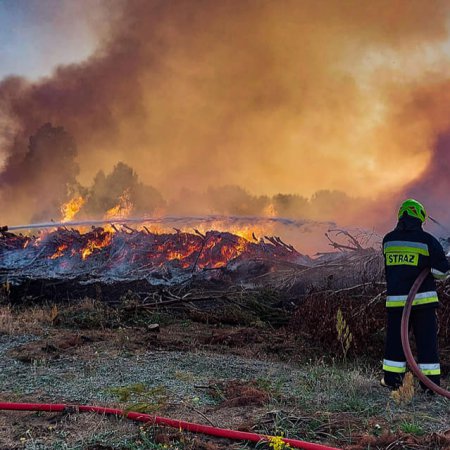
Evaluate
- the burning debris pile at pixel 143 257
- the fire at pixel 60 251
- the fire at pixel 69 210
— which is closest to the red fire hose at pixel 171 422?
the burning debris pile at pixel 143 257

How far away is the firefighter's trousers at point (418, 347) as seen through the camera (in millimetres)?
5008

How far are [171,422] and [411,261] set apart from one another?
116 inches

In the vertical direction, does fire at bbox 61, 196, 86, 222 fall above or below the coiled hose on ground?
above

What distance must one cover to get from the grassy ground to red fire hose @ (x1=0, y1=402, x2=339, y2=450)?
5cm

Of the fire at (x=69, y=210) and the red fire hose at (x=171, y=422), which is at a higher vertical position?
the fire at (x=69, y=210)

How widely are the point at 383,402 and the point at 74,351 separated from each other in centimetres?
379

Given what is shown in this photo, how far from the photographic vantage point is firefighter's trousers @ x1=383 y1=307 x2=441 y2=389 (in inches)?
197

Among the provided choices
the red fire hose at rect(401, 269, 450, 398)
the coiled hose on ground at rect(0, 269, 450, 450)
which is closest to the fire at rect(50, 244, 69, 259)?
the coiled hose on ground at rect(0, 269, 450, 450)

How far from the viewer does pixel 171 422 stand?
11.4ft

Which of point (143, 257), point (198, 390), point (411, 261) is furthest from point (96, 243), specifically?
point (411, 261)

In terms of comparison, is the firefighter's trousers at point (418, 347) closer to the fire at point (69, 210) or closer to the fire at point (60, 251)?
the fire at point (60, 251)

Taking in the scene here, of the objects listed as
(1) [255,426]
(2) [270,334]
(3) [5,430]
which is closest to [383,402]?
(1) [255,426]

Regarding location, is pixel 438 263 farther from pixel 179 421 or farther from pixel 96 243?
pixel 96 243

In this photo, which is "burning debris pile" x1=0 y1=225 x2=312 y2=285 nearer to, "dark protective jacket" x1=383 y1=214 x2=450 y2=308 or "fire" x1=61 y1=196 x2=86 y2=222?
"fire" x1=61 y1=196 x2=86 y2=222
